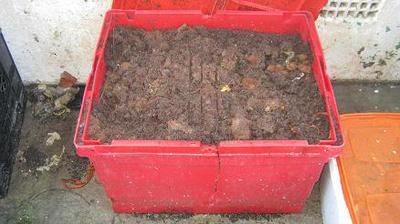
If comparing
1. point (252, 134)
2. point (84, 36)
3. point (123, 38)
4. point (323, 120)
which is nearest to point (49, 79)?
point (84, 36)

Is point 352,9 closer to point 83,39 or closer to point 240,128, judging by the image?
point 240,128

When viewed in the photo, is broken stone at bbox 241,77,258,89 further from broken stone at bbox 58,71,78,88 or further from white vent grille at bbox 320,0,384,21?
broken stone at bbox 58,71,78,88

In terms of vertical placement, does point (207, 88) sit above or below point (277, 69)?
below

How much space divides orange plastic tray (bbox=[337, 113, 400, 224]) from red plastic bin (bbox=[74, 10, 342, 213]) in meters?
0.23

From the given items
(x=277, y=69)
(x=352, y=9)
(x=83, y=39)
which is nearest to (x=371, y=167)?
(x=277, y=69)

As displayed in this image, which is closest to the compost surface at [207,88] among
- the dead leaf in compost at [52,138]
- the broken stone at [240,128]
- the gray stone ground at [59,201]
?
the broken stone at [240,128]

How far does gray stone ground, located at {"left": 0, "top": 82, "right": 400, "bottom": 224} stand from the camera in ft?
7.04

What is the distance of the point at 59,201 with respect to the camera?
2223 mm

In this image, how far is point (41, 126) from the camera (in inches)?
98.7

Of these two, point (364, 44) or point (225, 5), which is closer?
point (225, 5)

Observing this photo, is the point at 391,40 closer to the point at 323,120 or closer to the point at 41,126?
the point at 323,120

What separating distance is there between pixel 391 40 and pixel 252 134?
1202mm

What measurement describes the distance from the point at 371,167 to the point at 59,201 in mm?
1571

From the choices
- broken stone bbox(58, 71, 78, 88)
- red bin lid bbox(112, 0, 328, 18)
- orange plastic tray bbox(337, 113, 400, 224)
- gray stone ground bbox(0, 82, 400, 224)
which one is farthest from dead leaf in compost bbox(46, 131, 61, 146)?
orange plastic tray bbox(337, 113, 400, 224)
